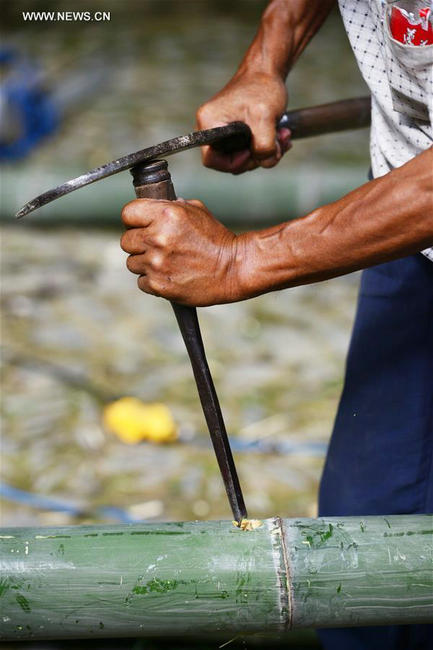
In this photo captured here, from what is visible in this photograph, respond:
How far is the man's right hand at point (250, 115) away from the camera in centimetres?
126

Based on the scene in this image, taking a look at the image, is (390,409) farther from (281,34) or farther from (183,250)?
(281,34)

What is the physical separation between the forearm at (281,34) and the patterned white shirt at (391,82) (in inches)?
7.5

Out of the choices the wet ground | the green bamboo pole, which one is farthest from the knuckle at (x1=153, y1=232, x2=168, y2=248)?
the wet ground

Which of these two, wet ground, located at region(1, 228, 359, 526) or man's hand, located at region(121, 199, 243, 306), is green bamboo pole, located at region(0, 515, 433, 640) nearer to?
man's hand, located at region(121, 199, 243, 306)

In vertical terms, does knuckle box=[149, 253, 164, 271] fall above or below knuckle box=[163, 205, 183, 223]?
Answer: below

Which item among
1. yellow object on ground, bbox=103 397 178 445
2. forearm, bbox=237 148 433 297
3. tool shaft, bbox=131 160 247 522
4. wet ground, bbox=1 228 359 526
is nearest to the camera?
forearm, bbox=237 148 433 297

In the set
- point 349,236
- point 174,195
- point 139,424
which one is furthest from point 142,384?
point 349,236

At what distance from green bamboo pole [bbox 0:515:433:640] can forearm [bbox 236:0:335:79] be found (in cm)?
72

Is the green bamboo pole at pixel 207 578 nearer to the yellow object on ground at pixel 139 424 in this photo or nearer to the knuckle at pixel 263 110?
the knuckle at pixel 263 110

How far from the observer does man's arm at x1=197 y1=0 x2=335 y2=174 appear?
126 centimetres

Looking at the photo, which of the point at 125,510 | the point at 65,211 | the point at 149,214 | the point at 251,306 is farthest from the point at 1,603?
the point at 65,211

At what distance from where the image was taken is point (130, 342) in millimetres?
2764

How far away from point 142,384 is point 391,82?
1616mm

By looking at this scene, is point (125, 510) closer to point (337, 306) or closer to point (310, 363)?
point (310, 363)
